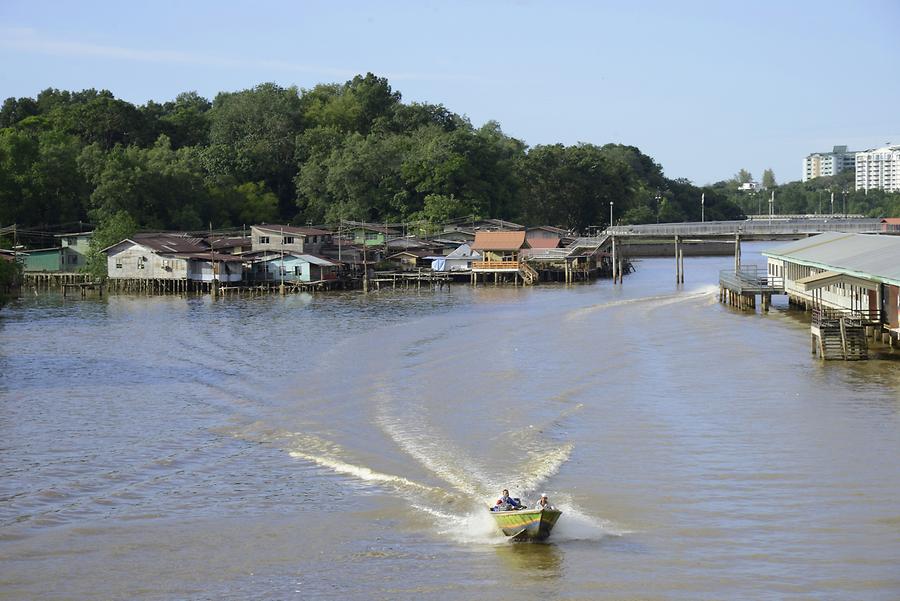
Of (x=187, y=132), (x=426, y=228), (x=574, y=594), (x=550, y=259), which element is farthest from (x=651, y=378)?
(x=187, y=132)

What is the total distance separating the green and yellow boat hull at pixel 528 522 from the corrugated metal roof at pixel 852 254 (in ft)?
62.1

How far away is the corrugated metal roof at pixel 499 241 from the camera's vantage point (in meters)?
79.0

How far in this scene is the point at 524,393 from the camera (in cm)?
3036

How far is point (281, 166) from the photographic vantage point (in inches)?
4163

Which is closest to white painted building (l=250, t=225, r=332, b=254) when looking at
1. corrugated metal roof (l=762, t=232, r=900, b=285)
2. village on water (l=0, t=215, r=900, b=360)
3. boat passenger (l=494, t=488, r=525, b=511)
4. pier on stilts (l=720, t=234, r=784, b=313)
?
village on water (l=0, t=215, r=900, b=360)

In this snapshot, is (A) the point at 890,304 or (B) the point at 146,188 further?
(B) the point at 146,188

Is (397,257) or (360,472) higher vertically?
(397,257)

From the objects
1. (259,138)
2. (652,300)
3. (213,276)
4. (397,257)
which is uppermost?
(259,138)

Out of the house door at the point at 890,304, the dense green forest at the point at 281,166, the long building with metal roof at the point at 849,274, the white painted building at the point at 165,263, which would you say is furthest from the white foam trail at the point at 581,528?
the dense green forest at the point at 281,166

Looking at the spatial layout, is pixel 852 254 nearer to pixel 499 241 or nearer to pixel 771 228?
pixel 771 228

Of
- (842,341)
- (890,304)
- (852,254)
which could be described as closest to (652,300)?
(852,254)

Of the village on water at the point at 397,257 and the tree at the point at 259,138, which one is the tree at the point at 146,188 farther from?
the tree at the point at 259,138

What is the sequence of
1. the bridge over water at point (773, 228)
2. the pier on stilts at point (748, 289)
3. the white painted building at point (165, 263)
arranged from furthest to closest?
the white painted building at point (165, 263), the bridge over water at point (773, 228), the pier on stilts at point (748, 289)

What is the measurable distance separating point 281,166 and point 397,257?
26570 mm
